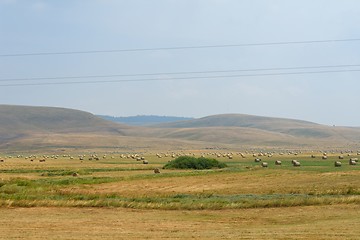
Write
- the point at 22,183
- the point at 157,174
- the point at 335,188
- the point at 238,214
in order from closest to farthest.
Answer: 1. the point at 238,214
2. the point at 335,188
3. the point at 22,183
4. the point at 157,174

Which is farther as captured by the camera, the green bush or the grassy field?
the green bush

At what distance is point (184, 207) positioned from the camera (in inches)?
1259

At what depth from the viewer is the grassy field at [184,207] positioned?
78.8ft

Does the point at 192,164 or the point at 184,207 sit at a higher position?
the point at 192,164

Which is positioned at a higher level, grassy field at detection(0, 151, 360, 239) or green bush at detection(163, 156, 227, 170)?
green bush at detection(163, 156, 227, 170)

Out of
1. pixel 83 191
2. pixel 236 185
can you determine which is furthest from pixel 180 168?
pixel 83 191

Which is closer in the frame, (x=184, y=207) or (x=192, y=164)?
(x=184, y=207)

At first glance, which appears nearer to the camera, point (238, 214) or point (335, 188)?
point (238, 214)

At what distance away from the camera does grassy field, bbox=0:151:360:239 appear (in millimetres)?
24028

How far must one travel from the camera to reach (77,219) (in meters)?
27.8

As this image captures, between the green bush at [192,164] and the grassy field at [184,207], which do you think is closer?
the grassy field at [184,207]

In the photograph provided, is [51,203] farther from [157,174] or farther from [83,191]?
[157,174]

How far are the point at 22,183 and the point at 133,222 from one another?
18.3m

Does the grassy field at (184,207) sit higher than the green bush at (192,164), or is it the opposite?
the green bush at (192,164)
